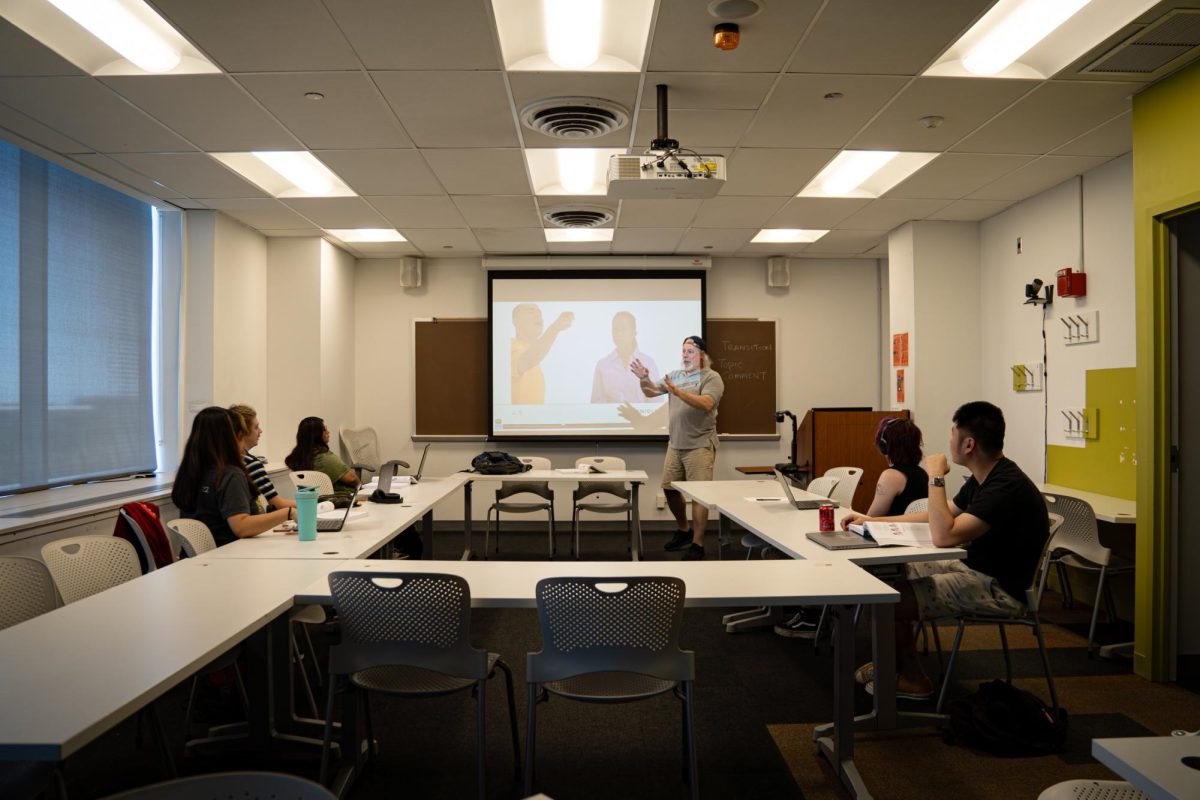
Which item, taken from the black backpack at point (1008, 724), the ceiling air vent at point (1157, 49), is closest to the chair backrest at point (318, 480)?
the black backpack at point (1008, 724)

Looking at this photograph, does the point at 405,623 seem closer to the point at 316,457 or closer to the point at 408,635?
the point at 408,635

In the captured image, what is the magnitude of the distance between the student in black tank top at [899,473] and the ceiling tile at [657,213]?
2719 millimetres

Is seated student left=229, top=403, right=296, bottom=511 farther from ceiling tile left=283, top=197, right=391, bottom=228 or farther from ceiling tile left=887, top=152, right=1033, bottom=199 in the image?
ceiling tile left=887, top=152, right=1033, bottom=199

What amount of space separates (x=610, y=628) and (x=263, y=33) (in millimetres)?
2681

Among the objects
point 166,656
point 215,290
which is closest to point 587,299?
point 215,290

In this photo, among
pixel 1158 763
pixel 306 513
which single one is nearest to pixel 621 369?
pixel 306 513

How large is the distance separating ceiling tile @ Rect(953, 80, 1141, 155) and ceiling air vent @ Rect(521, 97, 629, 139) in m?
2.04

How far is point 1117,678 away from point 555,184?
4.42 meters

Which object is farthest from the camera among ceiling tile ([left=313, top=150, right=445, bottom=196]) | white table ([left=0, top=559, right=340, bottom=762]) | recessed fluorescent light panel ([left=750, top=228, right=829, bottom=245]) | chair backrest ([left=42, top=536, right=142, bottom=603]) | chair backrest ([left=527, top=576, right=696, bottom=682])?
recessed fluorescent light panel ([left=750, top=228, right=829, bottom=245])

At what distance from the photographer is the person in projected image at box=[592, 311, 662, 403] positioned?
7629 mm

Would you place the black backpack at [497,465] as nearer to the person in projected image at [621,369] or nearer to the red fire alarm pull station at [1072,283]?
the person in projected image at [621,369]

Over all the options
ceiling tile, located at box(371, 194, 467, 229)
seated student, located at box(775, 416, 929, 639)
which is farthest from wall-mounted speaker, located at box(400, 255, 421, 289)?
seated student, located at box(775, 416, 929, 639)

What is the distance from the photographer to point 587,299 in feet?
25.0

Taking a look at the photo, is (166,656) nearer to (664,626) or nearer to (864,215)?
(664,626)
